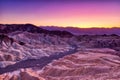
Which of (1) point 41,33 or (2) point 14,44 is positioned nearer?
(2) point 14,44

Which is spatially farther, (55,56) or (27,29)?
(27,29)

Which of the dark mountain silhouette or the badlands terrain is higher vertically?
the dark mountain silhouette

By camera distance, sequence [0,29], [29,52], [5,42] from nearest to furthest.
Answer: [29,52], [5,42], [0,29]

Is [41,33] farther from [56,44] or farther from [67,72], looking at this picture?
[67,72]

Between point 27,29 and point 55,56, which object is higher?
point 27,29

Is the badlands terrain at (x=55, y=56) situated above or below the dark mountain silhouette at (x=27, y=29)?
below

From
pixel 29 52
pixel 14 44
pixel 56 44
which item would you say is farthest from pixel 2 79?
pixel 56 44

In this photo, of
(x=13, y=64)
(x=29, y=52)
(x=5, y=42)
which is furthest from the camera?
(x=5, y=42)

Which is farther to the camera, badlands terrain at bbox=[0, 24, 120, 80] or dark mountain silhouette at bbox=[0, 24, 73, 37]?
dark mountain silhouette at bbox=[0, 24, 73, 37]
